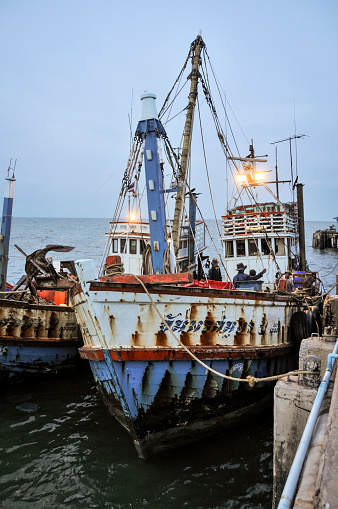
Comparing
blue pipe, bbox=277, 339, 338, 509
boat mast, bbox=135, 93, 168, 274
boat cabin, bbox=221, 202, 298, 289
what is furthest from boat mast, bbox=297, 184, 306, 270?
blue pipe, bbox=277, 339, 338, 509

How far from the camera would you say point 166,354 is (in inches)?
222


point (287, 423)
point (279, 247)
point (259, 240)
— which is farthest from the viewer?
point (279, 247)

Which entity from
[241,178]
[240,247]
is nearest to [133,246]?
[240,247]

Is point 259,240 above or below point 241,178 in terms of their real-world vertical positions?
below

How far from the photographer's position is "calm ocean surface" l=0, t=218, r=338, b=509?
16.2 ft

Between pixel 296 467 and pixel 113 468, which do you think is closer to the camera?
pixel 296 467

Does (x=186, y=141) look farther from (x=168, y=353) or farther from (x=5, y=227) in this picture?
(x=5, y=227)

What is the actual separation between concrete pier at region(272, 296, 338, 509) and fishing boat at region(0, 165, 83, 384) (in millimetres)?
5553

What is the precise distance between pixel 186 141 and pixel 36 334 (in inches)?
263

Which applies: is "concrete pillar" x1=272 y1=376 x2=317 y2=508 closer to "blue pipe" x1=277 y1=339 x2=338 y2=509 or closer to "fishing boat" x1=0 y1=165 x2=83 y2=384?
"blue pipe" x1=277 y1=339 x2=338 y2=509

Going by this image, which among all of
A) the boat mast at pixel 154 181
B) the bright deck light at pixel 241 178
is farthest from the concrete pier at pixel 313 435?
the bright deck light at pixel 241 178

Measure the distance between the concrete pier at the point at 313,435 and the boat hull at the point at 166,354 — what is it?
4.88 ft

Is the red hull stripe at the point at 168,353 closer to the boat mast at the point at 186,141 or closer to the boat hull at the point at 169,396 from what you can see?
the boat hull at the point at 169,396

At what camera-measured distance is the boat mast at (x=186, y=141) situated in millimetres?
8969
